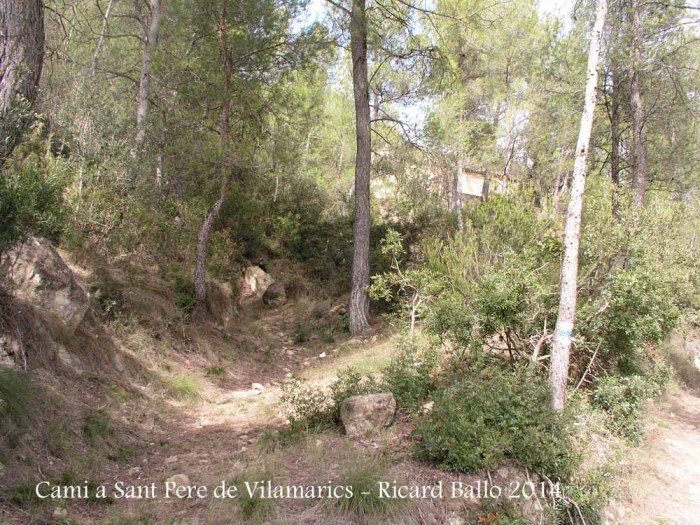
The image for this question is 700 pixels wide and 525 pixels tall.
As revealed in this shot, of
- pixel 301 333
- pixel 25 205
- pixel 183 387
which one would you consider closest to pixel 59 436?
pixel 25 205

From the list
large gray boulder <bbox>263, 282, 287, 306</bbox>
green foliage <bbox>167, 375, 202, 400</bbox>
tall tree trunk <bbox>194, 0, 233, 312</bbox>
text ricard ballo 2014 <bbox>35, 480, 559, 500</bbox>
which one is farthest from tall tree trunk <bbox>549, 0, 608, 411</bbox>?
large gray boulder <bbox>263, 282, 287, 306</bbox>

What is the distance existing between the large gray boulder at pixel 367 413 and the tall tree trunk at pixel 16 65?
4016 millimetres

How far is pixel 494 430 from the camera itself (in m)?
4.80

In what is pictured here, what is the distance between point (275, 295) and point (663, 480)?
920 centimetres

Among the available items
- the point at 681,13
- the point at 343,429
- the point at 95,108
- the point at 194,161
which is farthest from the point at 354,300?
the point at 681,13

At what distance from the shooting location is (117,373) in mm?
6078

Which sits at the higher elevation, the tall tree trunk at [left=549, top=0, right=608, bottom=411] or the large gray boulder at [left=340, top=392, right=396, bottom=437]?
the tall tree trunk at [left=549, top=0, right=608, bottom=411]

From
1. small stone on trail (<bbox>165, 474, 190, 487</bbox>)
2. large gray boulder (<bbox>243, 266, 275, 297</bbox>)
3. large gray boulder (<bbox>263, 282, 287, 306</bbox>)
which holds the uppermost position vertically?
large gray boulder (<bbox>243, 266, 275, 297</bbox>)

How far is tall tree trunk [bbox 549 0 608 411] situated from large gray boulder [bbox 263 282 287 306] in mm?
8317

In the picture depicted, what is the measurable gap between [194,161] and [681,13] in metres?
9.49

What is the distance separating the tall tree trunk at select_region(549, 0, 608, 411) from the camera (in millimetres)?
5312

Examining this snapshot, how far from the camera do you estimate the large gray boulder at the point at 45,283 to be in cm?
523


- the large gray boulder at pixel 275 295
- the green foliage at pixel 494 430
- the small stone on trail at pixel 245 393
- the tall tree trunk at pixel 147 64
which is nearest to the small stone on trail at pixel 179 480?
the green foliage at pixel 494 430

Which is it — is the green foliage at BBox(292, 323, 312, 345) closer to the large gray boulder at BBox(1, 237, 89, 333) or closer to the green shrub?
the green shrub
